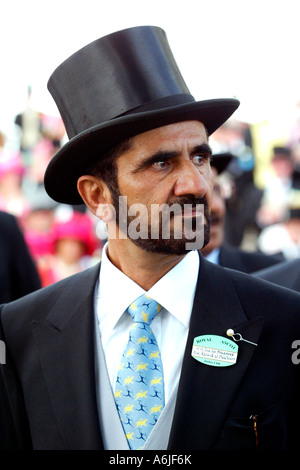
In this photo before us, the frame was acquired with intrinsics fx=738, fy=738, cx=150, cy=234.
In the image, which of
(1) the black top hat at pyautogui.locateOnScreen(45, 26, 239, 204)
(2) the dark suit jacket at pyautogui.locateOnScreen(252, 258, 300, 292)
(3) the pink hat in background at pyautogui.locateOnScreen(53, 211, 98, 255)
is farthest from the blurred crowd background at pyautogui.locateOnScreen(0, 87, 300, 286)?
(1) the black top hat at pyautogui.locateOnScreen(45, 26, 239, 204)

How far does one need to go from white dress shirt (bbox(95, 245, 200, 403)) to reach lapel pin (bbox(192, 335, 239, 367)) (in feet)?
0.29

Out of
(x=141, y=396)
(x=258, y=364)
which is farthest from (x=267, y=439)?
(x=141, y=396)

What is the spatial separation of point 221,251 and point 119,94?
2414 mm

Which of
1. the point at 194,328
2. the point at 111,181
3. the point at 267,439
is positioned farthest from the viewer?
the point at 111,181

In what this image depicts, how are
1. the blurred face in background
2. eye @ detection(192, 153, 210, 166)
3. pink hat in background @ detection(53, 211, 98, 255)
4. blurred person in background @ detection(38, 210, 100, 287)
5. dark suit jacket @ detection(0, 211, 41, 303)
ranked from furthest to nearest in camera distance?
pink hat in background @ detection(53, 211, 98, 255) → blurred person in background @ detection(38, 210, 100, 287) → the blurred face in background → dark suit jacket @ detection(0, 211, 41, 303) → eye @ detection(192, 153, 210, 166)

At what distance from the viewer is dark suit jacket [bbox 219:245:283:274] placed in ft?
16.0

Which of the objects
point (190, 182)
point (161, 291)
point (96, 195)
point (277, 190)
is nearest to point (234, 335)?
point (161, 291)

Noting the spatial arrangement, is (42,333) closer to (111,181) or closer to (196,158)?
(111,181)

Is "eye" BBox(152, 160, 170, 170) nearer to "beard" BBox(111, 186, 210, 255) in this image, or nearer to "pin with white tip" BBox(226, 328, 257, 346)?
"beard" BBox(111, 186, 210, 255)

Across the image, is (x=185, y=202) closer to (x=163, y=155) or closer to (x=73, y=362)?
(x=163, y=155)

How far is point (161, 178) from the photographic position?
2.67 meters

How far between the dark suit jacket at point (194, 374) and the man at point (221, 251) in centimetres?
192
